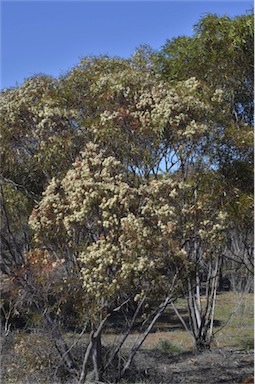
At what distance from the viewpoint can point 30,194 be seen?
7.04 metres

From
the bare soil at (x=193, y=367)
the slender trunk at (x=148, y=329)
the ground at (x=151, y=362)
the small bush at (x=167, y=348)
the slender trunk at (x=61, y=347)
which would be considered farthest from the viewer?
the small bush at (x=167, y=348)

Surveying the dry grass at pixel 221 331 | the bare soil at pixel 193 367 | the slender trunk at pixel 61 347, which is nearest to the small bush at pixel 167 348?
the dry grass at pixel 221 331

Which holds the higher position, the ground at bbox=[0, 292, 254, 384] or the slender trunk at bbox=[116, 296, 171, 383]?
the slender trunk at bbox=[116, 296, 171, 383]

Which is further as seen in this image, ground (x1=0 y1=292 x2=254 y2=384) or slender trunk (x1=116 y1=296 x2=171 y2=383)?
ground (x1=0 y1=292 x2=254 y2=384)

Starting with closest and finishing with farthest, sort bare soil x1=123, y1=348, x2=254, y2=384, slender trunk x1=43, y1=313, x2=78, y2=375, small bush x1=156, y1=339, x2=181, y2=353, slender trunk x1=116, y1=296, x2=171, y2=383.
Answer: slender trunk x1=116, y1=296, x2=171, y2=383 → slender trunk x1=43, y1=313, x2=78, y2=375 → bare soil x1=123, y1=348, x2=254, y2=384 → small bush x1=156, y1=339, x2=181, y2=353

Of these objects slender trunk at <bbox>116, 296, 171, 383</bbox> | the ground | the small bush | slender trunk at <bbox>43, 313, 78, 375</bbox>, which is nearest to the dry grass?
the ground

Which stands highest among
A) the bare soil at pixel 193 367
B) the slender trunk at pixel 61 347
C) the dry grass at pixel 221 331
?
the slender trunk at pixel 61 347

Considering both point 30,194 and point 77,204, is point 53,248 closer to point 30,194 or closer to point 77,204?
point 77,204

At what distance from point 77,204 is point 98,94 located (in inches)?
69.6

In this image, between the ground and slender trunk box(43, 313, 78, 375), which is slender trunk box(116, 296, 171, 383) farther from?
slender trunk box(43, 313, 78, 375)

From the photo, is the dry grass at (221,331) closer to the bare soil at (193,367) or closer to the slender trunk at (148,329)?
the bare soil at (193,367)

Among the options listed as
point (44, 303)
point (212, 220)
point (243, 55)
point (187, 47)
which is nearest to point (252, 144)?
point (212, 220)

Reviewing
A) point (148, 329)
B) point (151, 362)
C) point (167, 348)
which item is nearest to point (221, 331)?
point (167, 348)

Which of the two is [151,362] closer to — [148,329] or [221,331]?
[148,329]
